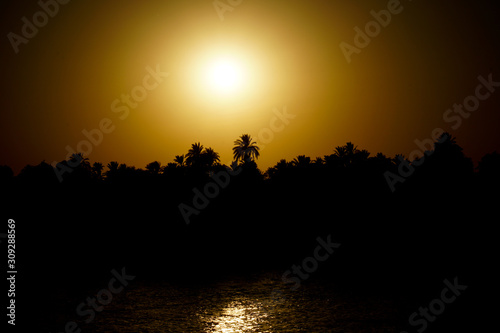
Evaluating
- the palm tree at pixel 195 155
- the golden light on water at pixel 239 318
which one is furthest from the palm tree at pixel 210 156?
the golden light on water at pixel 239 318

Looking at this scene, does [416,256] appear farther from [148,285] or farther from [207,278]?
[148,285]

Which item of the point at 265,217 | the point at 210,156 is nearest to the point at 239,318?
the point at 265,217

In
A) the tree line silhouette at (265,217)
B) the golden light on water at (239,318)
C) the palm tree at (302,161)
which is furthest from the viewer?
the palm tree at (302,161)

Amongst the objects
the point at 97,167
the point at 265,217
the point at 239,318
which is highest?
the point at 97,167

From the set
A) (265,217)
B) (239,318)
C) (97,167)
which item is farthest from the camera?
(97,167)

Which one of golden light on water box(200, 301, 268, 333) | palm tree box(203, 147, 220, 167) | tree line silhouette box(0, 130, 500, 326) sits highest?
palm tree box(203, 147, 220, 167)

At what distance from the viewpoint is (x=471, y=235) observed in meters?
33.2

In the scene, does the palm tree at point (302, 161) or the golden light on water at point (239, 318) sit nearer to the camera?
the golden light on water at point (239, 318)

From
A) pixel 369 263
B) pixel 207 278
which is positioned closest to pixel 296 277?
pixel 207 278

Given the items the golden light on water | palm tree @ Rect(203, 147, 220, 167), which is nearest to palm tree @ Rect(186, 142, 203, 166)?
palm tree @ Rect(203, 147, 220, 167)

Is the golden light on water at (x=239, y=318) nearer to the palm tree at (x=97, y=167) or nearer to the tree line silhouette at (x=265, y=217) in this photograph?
the tree line silhouette at (x=265, y=217)

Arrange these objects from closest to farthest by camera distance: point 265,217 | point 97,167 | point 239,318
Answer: point 239,318 < point 265,217 < point 97,167

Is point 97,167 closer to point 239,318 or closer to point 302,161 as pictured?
point 302,161

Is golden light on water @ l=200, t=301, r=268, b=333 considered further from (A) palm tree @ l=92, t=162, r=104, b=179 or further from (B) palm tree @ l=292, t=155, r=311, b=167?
(A) palm tree @ l=92, t=162, r=104, b=179
